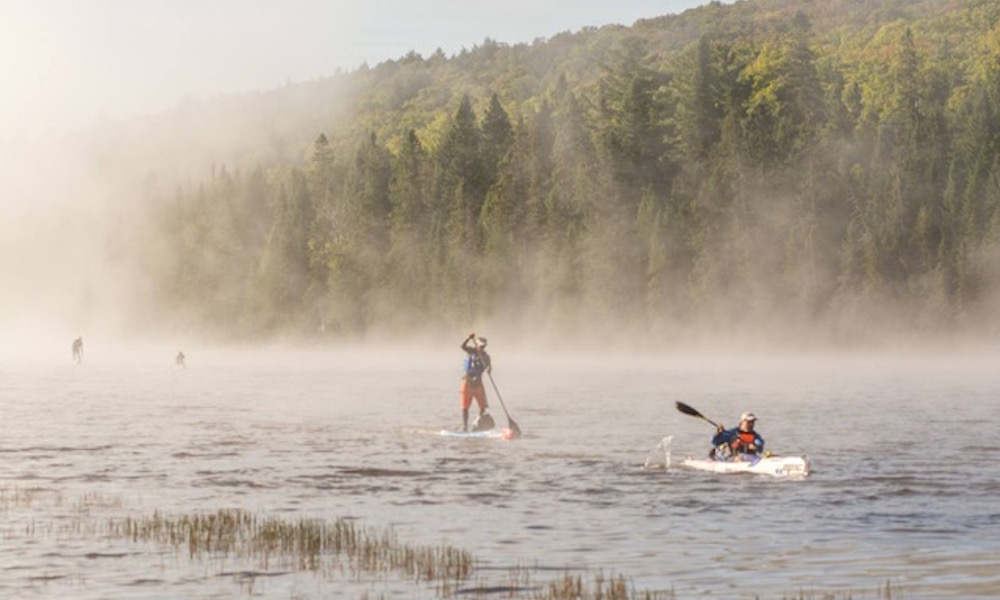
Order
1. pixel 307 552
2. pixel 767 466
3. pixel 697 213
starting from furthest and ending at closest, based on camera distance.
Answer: pixel 697 213 → pixel 767 466 → pixel 307 552

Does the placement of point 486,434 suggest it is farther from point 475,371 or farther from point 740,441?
point 740,441

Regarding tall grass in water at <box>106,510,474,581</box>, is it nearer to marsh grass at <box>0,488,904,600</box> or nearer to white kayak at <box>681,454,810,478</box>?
marsh grass at <box>0,488,904,600</box>

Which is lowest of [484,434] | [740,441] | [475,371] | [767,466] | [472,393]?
[767,466]

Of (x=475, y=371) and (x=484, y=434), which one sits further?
(x=475, y=371)

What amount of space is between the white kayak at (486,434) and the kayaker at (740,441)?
1086 centimetres

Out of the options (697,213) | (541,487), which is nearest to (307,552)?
(541,487)

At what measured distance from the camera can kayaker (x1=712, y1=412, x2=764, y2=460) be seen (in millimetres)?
37688

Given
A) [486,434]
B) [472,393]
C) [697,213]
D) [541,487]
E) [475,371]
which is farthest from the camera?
[697,213]

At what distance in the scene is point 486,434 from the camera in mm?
48750

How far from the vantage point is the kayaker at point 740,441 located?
3769 cm

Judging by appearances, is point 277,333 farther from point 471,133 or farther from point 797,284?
point 797,284

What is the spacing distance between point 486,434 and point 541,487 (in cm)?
1305

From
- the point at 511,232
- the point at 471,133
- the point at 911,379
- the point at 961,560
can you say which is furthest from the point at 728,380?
the point at 471,133

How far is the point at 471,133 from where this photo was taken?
17888 centimetres
